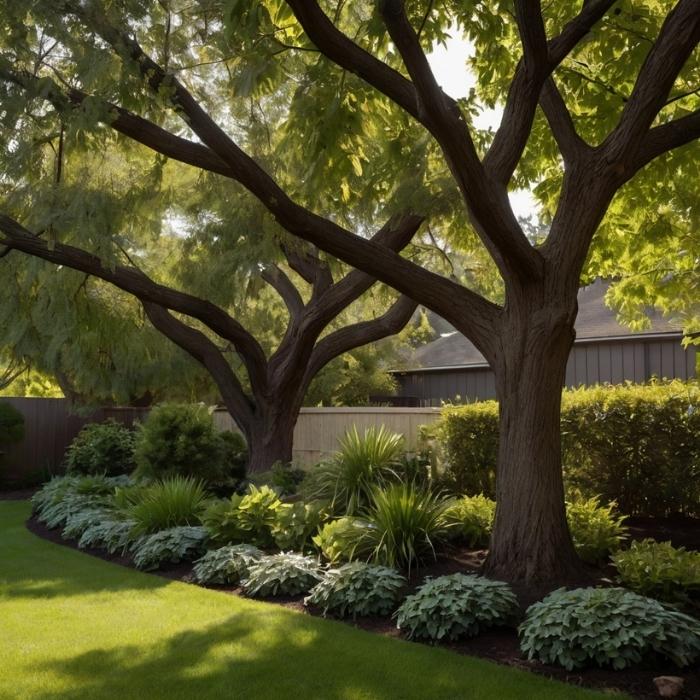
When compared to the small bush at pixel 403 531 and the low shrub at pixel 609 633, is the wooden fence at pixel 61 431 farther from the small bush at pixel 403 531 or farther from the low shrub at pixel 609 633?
the low shrub at pixel 609 633

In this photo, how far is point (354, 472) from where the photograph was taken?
33.9ft

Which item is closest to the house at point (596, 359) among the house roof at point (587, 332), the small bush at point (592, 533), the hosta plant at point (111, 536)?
the house roof at point (587, 332)

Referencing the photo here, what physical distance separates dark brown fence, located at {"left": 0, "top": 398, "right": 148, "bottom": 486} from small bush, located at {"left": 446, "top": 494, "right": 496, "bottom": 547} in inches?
514

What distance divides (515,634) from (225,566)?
10.9 ft

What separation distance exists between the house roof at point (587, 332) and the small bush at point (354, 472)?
21.0ft

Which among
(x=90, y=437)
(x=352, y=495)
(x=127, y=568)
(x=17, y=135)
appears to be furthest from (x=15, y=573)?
(x=90, y=437)

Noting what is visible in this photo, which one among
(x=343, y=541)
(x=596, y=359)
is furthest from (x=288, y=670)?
(x=596, y=359)

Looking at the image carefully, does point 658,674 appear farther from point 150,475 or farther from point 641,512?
point 150,475

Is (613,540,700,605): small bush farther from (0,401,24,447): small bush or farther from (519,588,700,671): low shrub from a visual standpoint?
(0,401,24,447): small bush

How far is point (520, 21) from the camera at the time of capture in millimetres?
6895

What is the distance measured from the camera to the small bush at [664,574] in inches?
257

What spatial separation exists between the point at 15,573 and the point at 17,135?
4.76 metres

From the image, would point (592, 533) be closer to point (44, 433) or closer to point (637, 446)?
point (637, 446)

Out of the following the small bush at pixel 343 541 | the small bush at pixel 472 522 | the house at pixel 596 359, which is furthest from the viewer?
the house at pixel 596 359
